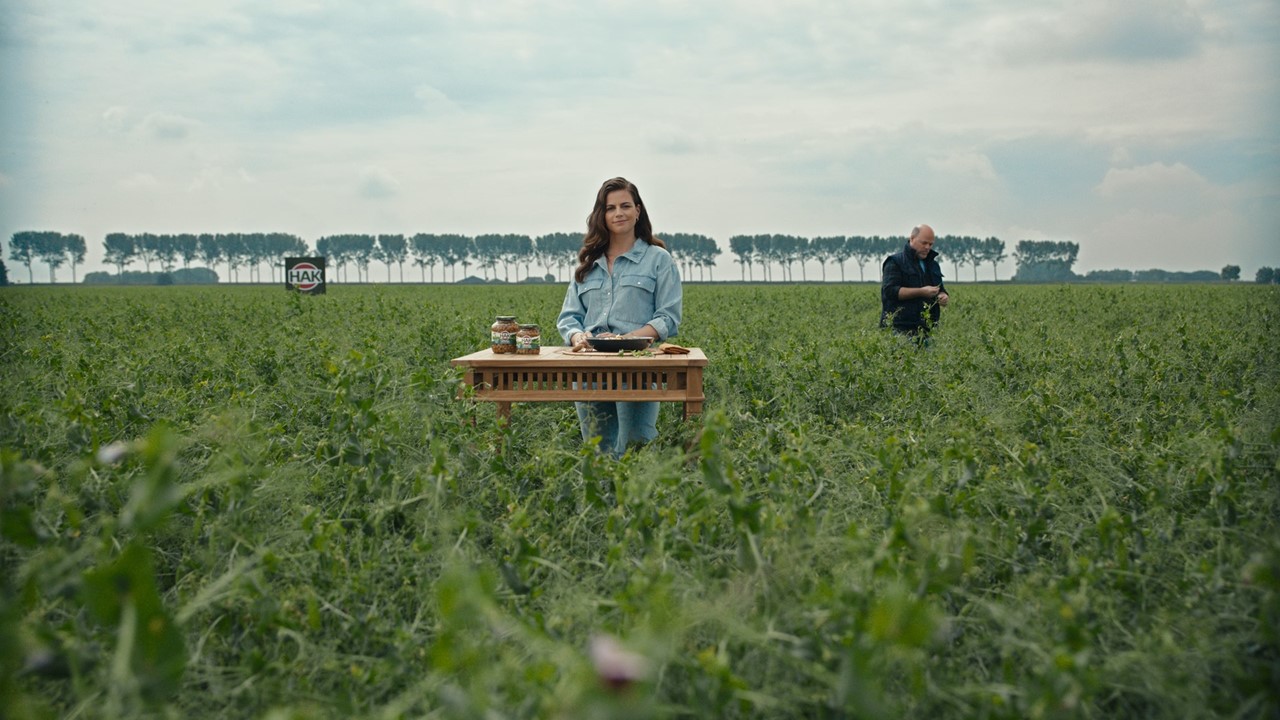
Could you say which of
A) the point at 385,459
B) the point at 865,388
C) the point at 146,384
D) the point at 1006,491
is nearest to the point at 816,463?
the point at 1006,491

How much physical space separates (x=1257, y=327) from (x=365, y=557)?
1254 centimetres

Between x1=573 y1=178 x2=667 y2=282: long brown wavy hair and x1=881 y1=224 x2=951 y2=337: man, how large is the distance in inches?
156

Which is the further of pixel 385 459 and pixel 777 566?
pixel 385 459

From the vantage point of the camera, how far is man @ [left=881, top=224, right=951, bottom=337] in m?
8.59

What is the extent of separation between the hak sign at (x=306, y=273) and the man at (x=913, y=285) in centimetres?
2540

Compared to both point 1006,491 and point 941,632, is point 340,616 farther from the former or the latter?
point 1006,491

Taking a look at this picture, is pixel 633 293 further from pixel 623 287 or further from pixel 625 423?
pixel 625 423

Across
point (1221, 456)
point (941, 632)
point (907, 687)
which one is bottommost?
point (907, 687)

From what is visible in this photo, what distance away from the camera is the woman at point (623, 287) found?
5141 millimetres

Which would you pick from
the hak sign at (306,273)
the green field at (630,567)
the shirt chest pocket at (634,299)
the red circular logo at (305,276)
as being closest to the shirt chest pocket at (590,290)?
the shirt chest pocket at (634,299)

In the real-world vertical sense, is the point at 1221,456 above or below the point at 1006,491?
above

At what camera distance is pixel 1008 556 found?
131 inches

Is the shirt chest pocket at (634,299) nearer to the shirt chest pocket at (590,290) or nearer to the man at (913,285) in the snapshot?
the shirt chest pocket at (590,290)

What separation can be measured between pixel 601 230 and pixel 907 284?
4.62 m
